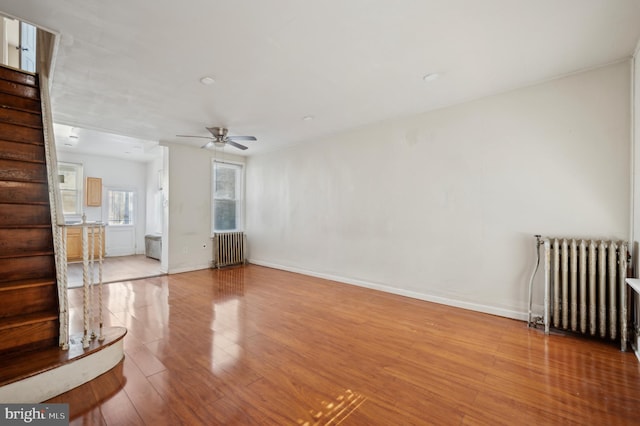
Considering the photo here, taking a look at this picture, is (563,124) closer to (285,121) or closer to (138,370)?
(285,121)

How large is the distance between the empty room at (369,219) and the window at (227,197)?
1.84 m

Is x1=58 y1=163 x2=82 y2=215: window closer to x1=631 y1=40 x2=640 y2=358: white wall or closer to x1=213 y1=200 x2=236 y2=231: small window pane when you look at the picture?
x1=213 y1=200 x2=236 y2=231: small window pane

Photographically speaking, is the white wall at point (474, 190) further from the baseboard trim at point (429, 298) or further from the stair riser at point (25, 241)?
the stair riser at point (25, 241)

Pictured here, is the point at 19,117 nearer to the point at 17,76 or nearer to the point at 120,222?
the point at 17,76

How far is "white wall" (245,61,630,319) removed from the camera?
9.18 ft

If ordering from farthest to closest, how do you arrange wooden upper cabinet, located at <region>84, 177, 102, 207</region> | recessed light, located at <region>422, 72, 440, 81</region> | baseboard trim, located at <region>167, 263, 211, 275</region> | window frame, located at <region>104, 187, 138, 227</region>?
window frame, located at <region>104, 187, 138, 227</region>, wooden upper cabinet, located at <region>84, 177, 102, 207</region>, baseboard trim, located at <region>167, 263, 211, 275</region>, recessed light, located at <region>422, 72, 440, 81</region>

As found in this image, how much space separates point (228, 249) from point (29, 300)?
169 inches

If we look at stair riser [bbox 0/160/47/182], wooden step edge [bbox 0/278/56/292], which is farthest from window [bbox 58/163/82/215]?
wooden step edge [bbox 0/278/56/292]

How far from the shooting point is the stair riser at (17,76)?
2.93 m

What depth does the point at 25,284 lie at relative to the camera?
2.07 m

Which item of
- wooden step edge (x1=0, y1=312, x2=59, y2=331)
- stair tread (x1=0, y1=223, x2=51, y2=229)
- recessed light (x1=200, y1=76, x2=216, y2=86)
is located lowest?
wooden step edge (x1=0, y1=312, x2=59, y2=331)

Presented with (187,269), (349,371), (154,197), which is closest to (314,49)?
(349,371)

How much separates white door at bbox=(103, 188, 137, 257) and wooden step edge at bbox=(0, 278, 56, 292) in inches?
265

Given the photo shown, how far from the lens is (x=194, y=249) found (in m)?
6.04
